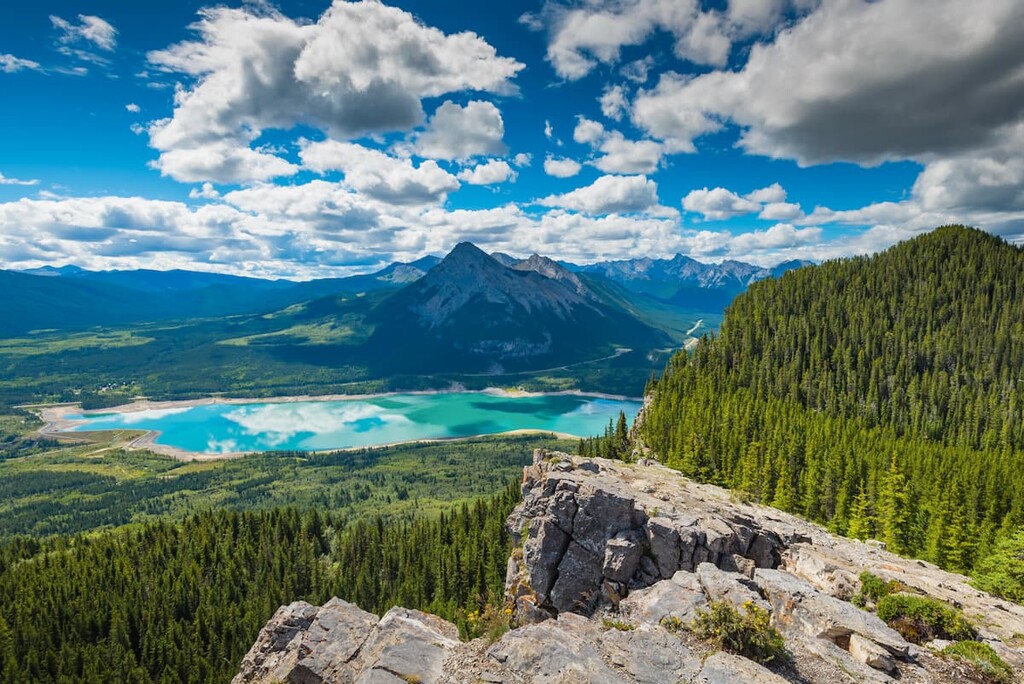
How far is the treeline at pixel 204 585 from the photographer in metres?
88.5

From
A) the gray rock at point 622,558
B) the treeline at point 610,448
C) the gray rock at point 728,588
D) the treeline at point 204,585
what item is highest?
the gray rock at point 728,588

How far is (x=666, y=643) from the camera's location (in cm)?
2378

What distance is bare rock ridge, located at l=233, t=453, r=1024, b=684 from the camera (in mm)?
22875

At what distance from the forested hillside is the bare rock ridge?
94.8 feet

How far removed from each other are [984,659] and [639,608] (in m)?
16.4

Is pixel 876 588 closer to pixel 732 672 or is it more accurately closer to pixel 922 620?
pixel 922 620

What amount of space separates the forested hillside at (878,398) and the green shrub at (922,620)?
160 ft

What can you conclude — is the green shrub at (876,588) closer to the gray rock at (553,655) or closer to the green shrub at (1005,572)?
the green shrub at (1005,572)

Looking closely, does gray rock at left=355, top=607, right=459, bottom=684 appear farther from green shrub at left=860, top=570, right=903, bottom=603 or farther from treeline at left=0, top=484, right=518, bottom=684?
treeline at left=0, top=484, right=518, bottom=684

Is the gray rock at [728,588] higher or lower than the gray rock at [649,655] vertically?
lower

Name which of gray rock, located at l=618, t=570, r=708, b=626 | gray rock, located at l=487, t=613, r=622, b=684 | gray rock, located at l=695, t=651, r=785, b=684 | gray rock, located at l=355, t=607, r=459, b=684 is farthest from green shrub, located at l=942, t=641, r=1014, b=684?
gray rock, located at l=355, t=607, r=459, b=684

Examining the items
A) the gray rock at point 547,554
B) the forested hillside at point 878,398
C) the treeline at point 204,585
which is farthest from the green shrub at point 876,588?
the treeline at point 204,585

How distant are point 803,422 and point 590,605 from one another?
85823mm

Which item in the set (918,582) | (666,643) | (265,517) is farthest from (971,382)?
(265,517)
